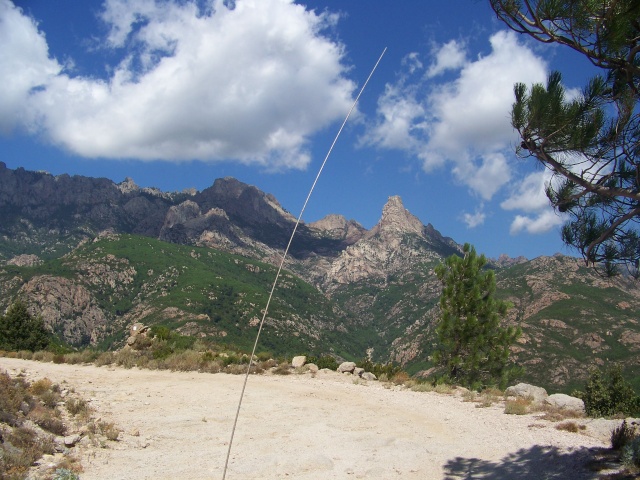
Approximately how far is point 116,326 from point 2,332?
110 m

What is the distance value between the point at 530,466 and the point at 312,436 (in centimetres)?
470

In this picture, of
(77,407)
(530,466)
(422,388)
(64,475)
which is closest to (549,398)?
(422,388)

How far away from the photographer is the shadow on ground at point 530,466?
771cm

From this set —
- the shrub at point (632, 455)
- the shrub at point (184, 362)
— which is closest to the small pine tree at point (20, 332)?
the shrub at point (184, 362)

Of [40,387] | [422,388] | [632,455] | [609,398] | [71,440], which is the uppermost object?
[609,398]

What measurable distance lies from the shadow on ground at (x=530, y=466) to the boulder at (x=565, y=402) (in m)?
4.74

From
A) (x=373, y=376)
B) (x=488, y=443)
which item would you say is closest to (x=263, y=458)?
(x=488, y=443)

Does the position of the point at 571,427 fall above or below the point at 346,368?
below

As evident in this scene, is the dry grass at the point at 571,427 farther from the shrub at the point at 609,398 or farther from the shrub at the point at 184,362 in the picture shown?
the shrub at the point at 184,362

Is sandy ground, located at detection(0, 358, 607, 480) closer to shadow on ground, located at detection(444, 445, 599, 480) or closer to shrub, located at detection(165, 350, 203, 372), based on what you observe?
shadow on ground, located at detection(444, 445, 599, 480)

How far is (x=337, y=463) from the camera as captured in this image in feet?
29.4

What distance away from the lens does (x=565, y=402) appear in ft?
45.0

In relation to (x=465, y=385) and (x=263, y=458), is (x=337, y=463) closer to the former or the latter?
(x=263, y=458)

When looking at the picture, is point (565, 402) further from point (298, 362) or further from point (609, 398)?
point (298, 362)
